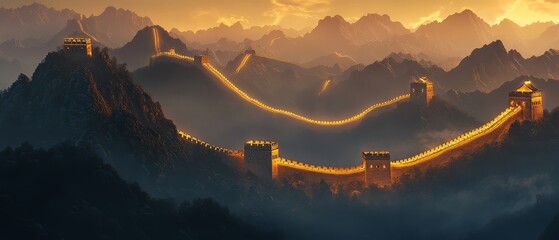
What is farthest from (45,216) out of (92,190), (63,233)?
(92,190)

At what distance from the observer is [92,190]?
578 ft

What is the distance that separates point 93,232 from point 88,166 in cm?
2572

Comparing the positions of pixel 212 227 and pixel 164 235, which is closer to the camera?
pixel 164 235

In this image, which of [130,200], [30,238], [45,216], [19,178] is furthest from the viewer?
[130,200]

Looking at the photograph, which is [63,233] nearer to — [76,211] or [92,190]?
[76,211]

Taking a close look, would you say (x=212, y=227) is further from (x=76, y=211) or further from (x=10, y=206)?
(x=10, y=206)

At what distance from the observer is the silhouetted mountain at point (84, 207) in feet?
513

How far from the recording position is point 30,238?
5866 inches

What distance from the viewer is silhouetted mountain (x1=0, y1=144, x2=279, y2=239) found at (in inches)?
6156

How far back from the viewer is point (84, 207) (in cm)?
16588

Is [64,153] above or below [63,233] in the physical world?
above

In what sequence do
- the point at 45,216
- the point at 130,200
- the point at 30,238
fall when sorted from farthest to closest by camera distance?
the point at 130,200
the point at 45,216
the point at 30,238

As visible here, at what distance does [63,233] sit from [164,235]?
2359 cm

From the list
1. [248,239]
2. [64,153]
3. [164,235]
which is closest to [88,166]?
[64,153]
